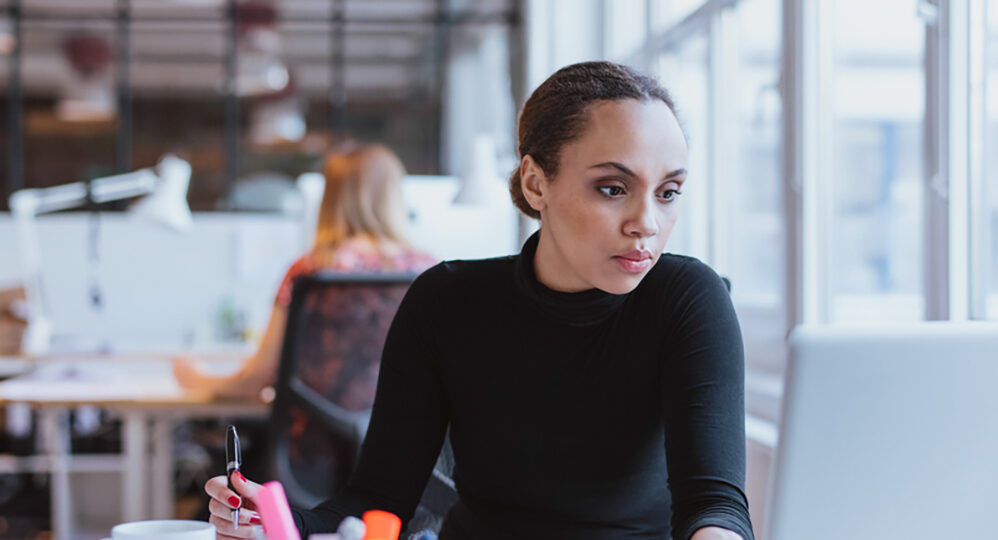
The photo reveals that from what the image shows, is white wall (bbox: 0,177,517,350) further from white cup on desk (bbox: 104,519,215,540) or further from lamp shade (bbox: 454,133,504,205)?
white cup on desk (bbox: 104,519,215,540)

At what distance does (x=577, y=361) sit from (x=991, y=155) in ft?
2.85

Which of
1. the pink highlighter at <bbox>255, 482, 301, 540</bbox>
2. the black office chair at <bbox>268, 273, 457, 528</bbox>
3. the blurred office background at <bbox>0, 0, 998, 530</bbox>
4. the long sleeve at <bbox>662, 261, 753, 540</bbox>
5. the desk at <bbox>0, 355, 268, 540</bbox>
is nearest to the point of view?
the pink highlighter at <bbox>255, 482, 301, 540</bbox>

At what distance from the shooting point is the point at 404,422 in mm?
1339

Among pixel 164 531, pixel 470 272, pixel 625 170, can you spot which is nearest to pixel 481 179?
pixel 470 272

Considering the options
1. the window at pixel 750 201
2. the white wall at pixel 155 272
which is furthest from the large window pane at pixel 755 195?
the white wall at pixel 155 272

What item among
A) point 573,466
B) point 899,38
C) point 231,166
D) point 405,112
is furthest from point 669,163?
point 405,112

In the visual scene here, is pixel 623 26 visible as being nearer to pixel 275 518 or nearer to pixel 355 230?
pixel 355 230

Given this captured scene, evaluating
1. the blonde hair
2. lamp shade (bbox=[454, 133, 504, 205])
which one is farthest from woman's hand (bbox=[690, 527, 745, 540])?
lamp shade (bbox=[454, 133, 504, 205])

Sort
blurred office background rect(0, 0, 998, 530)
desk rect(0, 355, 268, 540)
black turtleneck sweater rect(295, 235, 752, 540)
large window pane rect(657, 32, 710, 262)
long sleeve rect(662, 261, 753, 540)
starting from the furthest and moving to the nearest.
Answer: large window pane rect(657, 32, 710, 262) → desk rect(0, 355, 268, 540) → blurred office background rect(0, 0, 998, 530) → black turtleneck sweater rect(295, 235, 752, 540) → long sleeve rect(662, 261, 753, 540)

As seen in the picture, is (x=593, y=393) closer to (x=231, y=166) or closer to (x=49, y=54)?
(x=231, y=166)

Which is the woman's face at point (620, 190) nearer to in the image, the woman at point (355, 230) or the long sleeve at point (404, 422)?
the long sleeve at point (404, 422)

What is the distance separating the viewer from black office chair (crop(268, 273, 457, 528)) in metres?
2.54

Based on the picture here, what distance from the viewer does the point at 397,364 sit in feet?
4.44

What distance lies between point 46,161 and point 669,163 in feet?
25.2
